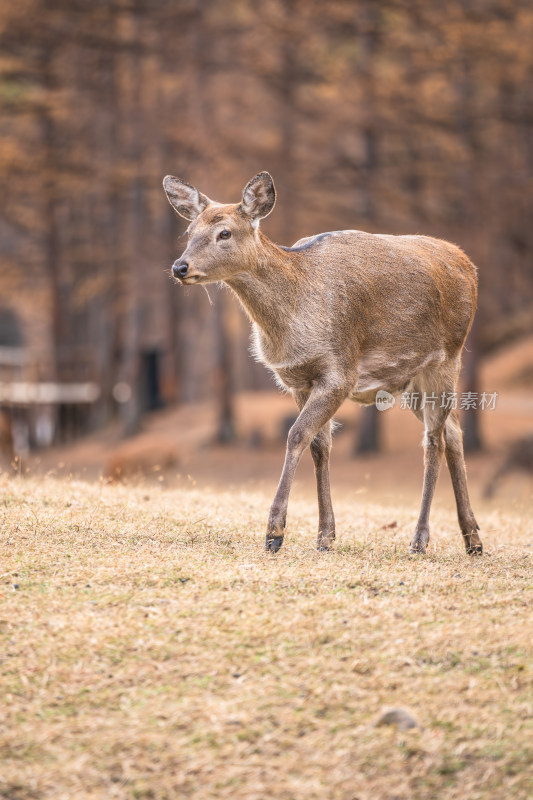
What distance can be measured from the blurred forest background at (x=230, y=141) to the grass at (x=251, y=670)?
14972mm

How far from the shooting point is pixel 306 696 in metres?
5.08

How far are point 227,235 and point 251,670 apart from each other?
3193mm

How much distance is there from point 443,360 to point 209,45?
2128 centimetres

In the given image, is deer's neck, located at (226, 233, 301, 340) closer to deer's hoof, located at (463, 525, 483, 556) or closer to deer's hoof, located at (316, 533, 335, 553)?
deer's hoof, located at (316, 533, 335, 553)

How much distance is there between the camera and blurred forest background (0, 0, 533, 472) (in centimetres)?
2236

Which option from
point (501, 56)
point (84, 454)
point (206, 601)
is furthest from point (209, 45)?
point (206, 601)

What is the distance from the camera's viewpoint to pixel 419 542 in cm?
787

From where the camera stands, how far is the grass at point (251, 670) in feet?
15.2

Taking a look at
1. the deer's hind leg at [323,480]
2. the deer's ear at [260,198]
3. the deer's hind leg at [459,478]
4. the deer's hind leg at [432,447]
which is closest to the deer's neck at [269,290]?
the deer's ear at [260,198]

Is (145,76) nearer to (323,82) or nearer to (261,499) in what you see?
(323,82)

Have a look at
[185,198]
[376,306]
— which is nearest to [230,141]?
[185,198]

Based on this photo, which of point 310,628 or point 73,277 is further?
point 73,277

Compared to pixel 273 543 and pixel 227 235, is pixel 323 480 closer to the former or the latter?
pixel 273 543

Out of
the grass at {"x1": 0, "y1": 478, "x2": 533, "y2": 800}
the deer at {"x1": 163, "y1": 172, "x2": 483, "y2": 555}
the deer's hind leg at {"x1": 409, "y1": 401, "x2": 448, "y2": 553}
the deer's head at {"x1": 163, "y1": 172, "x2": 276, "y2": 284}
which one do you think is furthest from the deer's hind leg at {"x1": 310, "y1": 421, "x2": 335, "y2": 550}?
the deer's head at {"x1": 163, "y1": 172, "x2": 276, "y2": 284}
